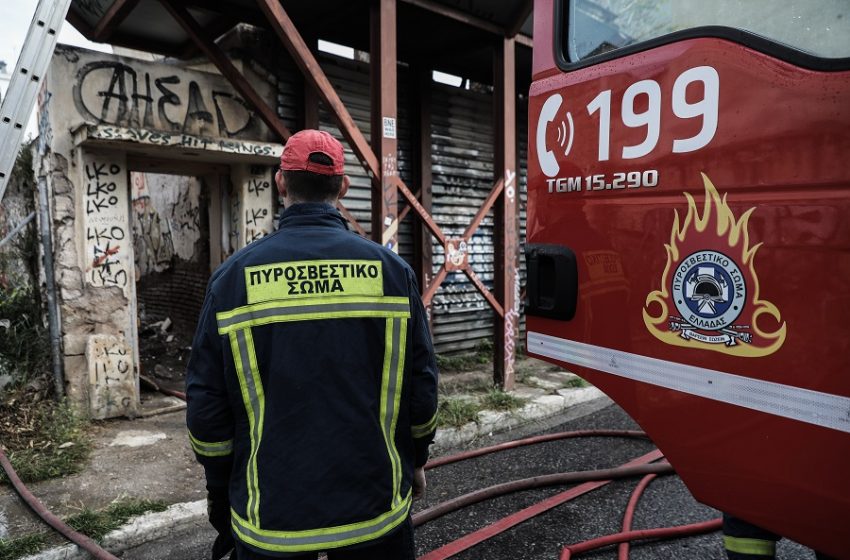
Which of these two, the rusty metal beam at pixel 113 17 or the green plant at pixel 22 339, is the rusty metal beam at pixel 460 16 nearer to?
the rusty metal beam at pixel 113 17

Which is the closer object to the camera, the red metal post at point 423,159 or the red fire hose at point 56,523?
the red fire hose at point 56,523

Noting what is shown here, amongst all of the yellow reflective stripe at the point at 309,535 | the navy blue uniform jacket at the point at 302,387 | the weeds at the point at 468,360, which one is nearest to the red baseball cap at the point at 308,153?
the navy blue uniform jacket at the point at 302,387

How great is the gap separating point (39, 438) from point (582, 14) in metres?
4.51

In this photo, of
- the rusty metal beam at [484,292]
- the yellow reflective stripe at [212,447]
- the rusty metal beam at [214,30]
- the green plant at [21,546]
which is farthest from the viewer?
the rusty metal beam at [484,292]

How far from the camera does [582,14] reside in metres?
2.14

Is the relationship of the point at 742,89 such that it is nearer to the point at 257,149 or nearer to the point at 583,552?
the point at 583,552

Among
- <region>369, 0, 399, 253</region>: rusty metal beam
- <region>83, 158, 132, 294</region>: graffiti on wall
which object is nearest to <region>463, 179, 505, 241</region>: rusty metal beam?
<region>369, 0, 399, 253</region>: rusty metal beam

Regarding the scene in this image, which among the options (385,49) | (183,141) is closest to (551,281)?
(385,49)

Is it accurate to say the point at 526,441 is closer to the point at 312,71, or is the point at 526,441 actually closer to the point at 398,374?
the point at 398,374

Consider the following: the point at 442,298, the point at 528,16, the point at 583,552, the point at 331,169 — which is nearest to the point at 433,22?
the point at 528,16

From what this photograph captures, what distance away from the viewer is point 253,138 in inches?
215

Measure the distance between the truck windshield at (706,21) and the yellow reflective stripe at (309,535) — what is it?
70.0 inches

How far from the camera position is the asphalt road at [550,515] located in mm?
2939

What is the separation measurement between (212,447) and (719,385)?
1483mm
